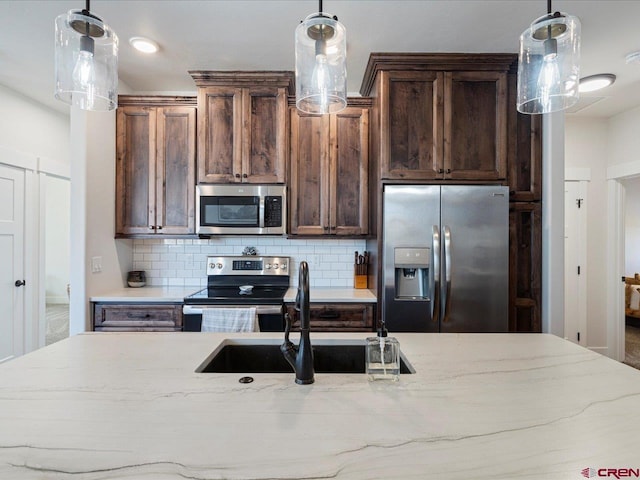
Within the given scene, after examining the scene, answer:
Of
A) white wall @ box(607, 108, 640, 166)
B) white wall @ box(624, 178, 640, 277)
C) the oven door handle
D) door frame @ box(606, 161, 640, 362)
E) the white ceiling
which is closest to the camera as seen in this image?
the white ceiling

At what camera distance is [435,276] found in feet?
7.98

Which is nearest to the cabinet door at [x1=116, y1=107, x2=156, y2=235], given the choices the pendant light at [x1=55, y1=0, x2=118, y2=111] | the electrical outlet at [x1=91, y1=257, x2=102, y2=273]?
the electrical outlet at [x1=91, y1=257, x2=102, y2=273]

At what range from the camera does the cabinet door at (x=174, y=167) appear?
2.99 m

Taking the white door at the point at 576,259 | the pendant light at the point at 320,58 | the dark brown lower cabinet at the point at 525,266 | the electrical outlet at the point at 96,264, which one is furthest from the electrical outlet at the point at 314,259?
the white door at the point at 576,259

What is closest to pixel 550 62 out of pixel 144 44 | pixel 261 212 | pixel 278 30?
pixel 278 30

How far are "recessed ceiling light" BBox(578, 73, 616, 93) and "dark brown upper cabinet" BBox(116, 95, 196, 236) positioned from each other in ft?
10.7

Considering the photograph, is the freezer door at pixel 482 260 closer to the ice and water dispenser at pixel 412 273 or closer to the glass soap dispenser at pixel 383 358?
the ice and water dispenser at pixel 412 273

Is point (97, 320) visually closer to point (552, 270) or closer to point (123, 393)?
point (123, 393)

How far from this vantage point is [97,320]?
8.86 ft

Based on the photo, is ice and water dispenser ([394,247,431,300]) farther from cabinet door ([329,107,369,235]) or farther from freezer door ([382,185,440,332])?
cabinet door ([329,107,369,235])

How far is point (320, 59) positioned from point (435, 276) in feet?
5.41

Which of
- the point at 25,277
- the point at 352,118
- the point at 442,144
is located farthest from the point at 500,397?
the point at 25,277

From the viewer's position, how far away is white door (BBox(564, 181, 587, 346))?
3.84m

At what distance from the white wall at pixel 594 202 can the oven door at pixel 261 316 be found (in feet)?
11.2
